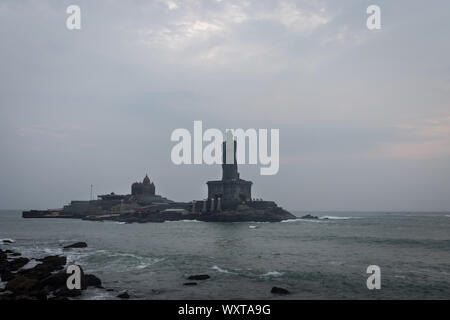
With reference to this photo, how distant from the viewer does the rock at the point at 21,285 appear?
2402cm

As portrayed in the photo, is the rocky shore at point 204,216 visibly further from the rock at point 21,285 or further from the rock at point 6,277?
the rock at point 21,285

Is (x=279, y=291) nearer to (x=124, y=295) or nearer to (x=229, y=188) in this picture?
(x=124, y=295)

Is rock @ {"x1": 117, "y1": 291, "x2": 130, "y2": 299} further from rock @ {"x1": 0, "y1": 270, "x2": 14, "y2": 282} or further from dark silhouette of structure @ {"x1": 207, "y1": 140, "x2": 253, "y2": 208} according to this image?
dark silhouette of structure @ {"x1": 207, "y1": 140, "x2": 253, "y2": 208}

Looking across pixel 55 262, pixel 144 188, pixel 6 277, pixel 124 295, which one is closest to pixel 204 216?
pixel 144 188

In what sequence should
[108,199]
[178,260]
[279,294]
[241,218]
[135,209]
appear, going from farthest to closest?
1. [108,199]
2. [135,209]
3. [241,218]
4. [178,260]
5. [279,294]

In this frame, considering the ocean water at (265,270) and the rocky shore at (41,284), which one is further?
the ocean water at (265,270)

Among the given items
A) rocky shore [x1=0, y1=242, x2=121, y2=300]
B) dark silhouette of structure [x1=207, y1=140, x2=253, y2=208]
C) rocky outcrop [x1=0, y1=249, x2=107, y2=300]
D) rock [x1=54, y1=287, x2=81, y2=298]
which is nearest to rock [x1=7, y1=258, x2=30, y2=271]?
rocky shore [x1=0, y1=242, x2=121, y2=300]

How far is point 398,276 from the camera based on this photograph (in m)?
30.5

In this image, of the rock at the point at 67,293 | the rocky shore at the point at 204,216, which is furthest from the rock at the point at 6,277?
the rocky shore at the point at 204,216

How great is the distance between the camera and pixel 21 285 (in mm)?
24516
